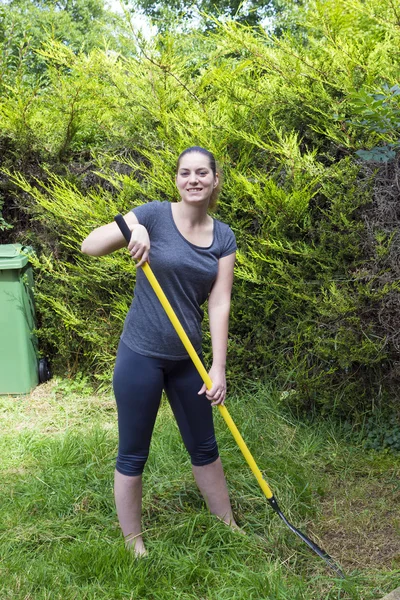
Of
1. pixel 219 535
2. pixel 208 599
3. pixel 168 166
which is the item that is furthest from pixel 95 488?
pixel 168 166

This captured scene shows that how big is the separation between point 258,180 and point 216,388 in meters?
1.80

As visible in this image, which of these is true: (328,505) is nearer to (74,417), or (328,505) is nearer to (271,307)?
(271,307)

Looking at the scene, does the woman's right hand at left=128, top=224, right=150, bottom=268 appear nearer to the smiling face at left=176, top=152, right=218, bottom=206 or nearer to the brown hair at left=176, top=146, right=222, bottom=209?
the smiling face at left=176, top=152, right=218, bottom=206

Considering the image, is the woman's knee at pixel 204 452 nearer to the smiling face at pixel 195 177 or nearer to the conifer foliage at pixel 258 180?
the smiling face at pixel 195 177

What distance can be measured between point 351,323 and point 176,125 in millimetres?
1805

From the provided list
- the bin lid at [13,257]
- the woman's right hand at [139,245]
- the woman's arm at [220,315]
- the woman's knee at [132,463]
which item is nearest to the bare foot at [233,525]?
the woman's knee at [132,463]

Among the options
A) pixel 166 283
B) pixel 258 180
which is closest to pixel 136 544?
pixel 166 283

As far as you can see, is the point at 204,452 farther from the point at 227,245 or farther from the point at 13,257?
the point at 13,257

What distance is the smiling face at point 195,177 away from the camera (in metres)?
2.56

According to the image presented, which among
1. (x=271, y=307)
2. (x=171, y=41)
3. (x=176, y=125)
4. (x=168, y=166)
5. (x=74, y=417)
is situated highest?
(x=171, y=41)

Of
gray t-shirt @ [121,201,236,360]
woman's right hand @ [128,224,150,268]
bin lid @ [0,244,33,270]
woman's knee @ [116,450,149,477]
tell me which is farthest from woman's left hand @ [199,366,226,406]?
bin lid @ [0,244,33,270]

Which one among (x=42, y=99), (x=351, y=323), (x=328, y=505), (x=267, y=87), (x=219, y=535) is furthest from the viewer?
(x=42, y=99)

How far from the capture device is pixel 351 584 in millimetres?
2607

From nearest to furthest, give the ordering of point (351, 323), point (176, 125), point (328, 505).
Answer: point (328, 505)
point (351, 323)
point (176, 125)
